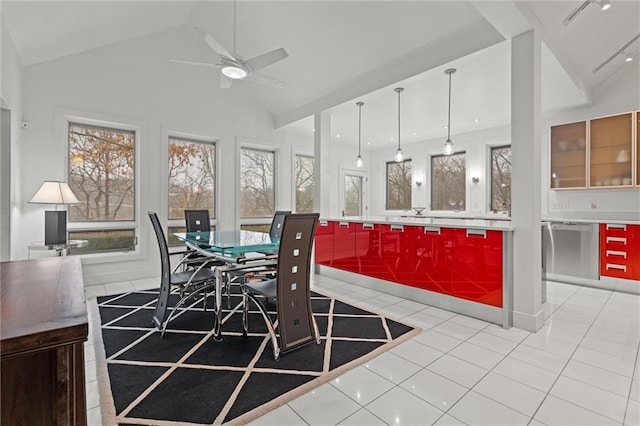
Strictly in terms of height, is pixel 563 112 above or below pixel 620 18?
below

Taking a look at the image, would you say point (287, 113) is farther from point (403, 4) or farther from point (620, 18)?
point (620, 18)

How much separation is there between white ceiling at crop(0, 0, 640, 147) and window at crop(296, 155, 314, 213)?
1.55m

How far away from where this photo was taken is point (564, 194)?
16.3 ft

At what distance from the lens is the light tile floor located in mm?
1703

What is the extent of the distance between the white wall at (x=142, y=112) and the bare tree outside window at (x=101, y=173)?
0.67 feet

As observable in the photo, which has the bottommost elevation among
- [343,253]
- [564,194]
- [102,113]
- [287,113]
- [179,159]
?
[343,253]

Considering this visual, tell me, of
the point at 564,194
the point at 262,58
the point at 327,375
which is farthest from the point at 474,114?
the point at 327,375

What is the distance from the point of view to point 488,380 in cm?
204

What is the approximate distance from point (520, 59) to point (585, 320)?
8.48ft

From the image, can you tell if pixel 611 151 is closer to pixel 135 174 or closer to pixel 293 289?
pixel 293 289

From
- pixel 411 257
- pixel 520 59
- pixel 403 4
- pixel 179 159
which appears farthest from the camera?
pixel 179 159

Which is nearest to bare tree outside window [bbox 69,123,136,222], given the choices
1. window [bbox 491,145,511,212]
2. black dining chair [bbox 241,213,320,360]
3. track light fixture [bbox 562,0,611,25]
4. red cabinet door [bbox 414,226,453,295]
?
black dining chair [bbox 241,213,320,360]

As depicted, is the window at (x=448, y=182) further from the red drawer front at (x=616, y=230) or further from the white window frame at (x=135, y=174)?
the white window frame at (x=135, y=174)

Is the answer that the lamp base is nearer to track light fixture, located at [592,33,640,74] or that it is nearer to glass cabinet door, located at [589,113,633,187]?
track light fixture, located at [592,33,640,74]
